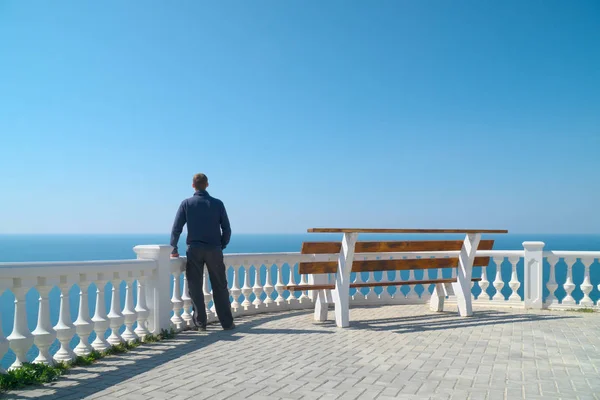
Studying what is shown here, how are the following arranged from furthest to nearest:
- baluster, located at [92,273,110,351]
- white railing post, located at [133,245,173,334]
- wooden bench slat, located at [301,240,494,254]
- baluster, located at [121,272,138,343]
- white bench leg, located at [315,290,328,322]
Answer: white bench leg, located at [315,290,328,322], wooden bench slat, located at [301,240,494,254], white railing post, located at [133,245,173,334], baluster, located at [121,272,138,343], baluster, located at [92,273,110,351]

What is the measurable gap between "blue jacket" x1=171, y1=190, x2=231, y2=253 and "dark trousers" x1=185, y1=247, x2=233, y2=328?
0.42 ft

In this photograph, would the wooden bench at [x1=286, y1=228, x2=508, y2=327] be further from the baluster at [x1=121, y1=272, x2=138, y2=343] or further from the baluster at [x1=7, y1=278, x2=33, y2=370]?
the baluster at [x1=7, y1=278, x2=33, y2=370]

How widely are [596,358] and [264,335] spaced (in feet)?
13.0

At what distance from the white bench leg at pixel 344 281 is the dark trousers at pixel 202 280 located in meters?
1.58

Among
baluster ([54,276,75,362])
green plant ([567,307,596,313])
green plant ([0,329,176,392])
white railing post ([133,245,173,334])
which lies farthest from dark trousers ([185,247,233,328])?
green plant ([567,307,596,313])

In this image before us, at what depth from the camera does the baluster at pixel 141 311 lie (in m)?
6.84

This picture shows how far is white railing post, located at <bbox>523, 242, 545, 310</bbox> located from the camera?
10.1 m

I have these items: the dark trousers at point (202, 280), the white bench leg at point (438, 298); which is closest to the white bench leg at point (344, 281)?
the dark trousers at point (202, 280)

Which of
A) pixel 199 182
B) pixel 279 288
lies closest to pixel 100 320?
pixel 199 182

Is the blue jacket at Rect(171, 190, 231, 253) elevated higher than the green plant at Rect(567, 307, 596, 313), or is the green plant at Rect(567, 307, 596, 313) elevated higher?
the blue jacket at Rect(171, 190, 231, 253)

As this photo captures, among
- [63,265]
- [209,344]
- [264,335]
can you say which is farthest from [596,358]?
[63,265]

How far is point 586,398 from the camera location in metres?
4.38

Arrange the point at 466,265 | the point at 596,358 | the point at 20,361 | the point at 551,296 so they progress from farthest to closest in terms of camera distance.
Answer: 1. the point at 551,296
2. the point at 466,265
3. the point at 596,358
4. the point at 20,361

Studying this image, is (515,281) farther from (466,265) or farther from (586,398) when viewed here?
(586,398)
